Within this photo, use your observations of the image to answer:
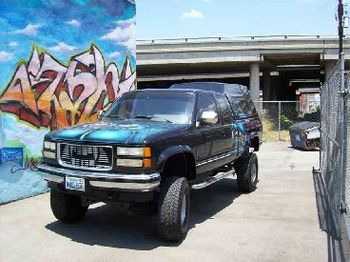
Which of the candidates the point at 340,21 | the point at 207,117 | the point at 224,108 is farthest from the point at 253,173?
the point at 340,21

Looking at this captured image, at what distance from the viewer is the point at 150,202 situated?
6.19 metres

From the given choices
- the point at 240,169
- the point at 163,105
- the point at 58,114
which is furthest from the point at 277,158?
the point at 163,105

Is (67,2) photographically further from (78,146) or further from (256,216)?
(256,216)

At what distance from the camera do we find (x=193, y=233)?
661 centimetres

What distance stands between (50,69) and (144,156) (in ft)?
14.8

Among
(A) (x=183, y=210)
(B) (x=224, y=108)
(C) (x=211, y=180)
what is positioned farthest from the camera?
(B) (x=224, y=108)

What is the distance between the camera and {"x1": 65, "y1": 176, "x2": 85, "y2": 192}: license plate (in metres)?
5.92

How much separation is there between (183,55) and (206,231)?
28095 mm

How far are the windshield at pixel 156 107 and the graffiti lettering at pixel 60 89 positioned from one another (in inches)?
80.5

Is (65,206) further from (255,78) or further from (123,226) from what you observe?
(255,78)

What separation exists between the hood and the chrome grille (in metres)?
0.10

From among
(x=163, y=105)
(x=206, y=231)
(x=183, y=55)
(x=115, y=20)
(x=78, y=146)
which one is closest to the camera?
(x=78, y=146)

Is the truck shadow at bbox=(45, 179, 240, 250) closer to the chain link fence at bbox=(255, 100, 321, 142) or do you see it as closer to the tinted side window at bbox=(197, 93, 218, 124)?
the tinted side window at bbox=(197, 93, 218, 124)

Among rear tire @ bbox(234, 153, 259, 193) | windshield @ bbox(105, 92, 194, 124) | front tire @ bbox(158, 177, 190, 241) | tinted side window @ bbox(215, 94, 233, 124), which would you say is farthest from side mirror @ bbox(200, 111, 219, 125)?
rear tire @ bbox(234, 153, 259, 193)
